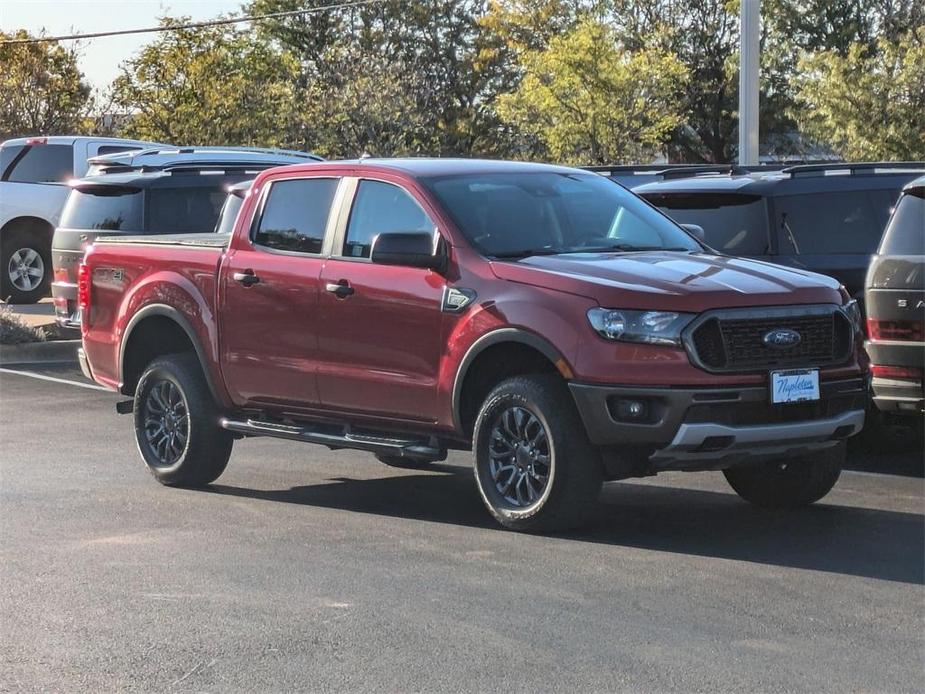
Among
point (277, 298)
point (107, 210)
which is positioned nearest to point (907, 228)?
point (277, 298)

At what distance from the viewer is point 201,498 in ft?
31.4

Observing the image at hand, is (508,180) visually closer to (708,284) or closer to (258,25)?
(708,284)

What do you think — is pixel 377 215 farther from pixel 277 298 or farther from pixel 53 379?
pixel 53 379

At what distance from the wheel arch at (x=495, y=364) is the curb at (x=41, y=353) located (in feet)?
32.3

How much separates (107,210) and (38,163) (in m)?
6.66

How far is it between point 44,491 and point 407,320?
260cm

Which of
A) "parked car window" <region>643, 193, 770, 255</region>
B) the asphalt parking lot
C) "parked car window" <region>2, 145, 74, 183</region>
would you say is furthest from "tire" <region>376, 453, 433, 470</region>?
"parked car window" <region>2, 145, 74, 183</region>

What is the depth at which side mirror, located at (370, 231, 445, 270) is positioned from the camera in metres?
8.39

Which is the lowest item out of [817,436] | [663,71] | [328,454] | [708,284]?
[328,454]

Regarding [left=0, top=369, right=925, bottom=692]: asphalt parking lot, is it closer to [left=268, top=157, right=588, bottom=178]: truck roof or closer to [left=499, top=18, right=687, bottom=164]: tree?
[left=268, top=157, right=588, bottom=178]: truck roof

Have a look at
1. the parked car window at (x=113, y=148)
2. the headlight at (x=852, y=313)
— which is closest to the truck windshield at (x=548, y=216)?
the headlight at (x=852, y=313)

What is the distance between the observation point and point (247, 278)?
9414mm

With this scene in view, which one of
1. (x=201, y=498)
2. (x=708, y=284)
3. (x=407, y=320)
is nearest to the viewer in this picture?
(x=708, y=284)

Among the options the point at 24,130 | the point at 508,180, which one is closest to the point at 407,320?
the point at 508,180
